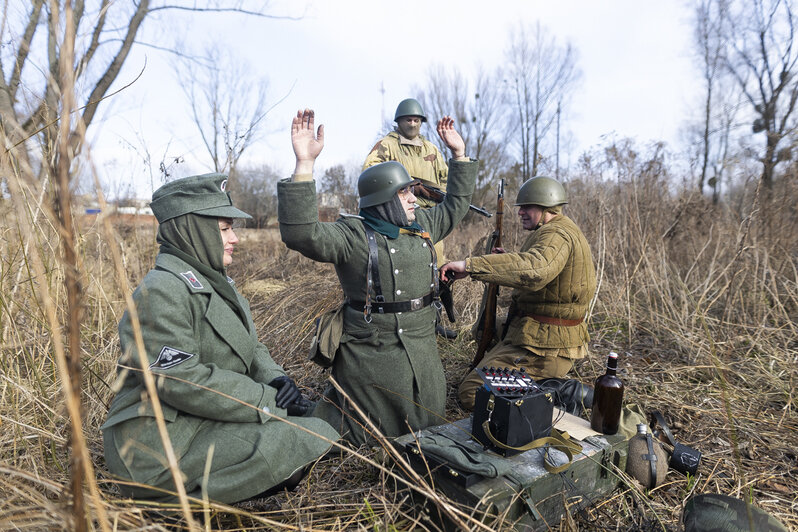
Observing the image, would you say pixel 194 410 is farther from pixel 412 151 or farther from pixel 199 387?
pixel 412 151

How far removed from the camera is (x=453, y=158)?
359 cm

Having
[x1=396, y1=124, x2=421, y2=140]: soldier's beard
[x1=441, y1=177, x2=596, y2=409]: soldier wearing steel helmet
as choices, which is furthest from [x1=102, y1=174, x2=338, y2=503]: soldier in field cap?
[x1=396, y1=124, x2=421, y2=140]: soldier's beard

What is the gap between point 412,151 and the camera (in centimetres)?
563

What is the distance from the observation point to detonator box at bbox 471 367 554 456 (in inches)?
88.0

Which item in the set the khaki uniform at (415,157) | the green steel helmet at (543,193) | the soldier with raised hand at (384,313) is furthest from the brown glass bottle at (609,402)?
the khaki uniform at (415,157)

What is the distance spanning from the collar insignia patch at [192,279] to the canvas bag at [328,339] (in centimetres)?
98

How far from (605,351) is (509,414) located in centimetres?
310

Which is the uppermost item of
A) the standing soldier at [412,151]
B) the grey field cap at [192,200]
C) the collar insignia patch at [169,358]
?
the standing soldier at [412,151]

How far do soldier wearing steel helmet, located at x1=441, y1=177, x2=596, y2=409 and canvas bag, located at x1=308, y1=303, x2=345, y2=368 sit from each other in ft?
2.78

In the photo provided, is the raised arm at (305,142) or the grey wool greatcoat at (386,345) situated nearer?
the raised arm at (305,142)

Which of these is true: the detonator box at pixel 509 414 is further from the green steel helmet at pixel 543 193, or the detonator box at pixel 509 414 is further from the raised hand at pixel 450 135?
the raised hand at pixel 450 135

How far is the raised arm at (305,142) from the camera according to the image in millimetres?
2592

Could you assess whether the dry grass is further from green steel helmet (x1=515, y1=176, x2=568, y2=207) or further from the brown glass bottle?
green steel helmet (x1=515, y1=176, x2=568, y2=207)

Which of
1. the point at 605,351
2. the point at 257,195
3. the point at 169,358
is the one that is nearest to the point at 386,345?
the point at 169,358
